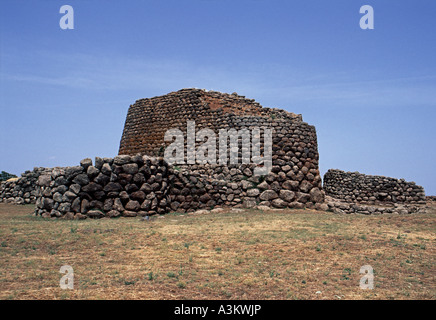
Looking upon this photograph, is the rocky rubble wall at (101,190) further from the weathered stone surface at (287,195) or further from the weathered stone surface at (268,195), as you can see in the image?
the weathered stone surface at (287,195)

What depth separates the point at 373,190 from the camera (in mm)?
22453

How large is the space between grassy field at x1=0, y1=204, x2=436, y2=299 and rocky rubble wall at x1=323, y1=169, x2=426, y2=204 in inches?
514

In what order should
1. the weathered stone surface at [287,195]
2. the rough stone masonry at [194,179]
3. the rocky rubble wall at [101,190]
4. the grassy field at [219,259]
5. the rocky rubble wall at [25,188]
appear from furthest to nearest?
the rocky rubble wall at [25,188] → the weathered stone surface at [287,195] → the rough stone masonry at [194,179] → the rocky rubble wall at [101,190] → the grassy field at [219,259]

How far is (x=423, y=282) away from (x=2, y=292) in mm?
6113

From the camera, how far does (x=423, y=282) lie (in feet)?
18.3

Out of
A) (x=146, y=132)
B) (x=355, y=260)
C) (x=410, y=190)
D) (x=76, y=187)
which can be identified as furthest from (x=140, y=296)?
(x=410, y=190)

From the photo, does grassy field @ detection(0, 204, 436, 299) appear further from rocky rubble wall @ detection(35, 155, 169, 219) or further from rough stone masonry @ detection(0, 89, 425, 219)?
rough stone masonry @ detection(0, 89, 425, 219)

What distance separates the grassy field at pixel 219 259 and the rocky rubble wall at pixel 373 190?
42.8 ft

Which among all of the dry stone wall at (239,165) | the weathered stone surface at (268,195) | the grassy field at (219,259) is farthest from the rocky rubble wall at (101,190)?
the weathered stone surface at (268,195)

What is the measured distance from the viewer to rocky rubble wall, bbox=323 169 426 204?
22078 mm

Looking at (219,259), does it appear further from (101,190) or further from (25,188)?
(25,188)

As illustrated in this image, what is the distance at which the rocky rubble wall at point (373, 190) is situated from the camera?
72.4 feet

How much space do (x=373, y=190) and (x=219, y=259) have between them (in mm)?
18824
